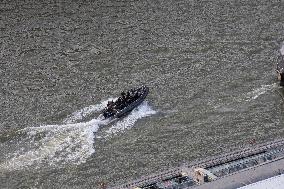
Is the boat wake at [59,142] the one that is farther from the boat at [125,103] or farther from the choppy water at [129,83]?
the boat at [125,103]

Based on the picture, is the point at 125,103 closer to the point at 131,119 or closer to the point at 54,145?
the point at 131,119

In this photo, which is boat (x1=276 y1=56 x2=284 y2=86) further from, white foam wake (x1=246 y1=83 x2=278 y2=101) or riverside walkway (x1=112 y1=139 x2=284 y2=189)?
riverside walkway (x1=112 y1=139 x2=284 y2=189)

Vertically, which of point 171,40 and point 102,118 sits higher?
point 171,40

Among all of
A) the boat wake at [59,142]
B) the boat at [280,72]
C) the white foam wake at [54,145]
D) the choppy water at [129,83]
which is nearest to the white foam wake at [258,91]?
the choppy water at [129,83]

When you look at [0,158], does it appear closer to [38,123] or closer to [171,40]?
[38,123]

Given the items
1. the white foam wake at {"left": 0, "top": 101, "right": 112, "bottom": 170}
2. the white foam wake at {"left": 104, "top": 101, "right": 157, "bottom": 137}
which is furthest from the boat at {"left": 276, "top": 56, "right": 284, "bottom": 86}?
the white foam wake at {"left": 0, "top": 101, "right": 112, "bottom": 170}

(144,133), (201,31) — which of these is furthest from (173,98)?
(201,31)
